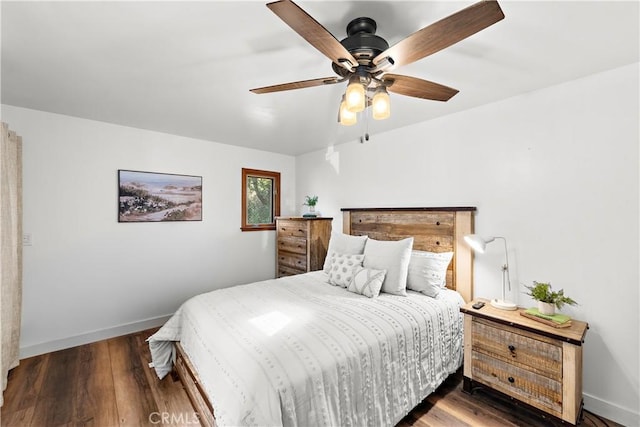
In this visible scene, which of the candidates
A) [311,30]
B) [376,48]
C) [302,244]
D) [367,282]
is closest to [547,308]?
[367,282]

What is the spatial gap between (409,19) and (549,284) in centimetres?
216

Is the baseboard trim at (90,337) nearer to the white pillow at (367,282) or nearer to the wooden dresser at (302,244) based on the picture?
the wooden dresser at (302,244)

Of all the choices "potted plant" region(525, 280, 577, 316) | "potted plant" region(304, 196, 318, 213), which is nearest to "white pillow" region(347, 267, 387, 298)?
"potted plant" region(525, 280, 577, 316)

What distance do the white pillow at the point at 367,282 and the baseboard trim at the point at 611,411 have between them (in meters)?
1.63

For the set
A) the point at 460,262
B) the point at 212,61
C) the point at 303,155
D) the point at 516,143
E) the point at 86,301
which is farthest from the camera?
the point at 303,155

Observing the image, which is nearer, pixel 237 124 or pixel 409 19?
pixel 409 19

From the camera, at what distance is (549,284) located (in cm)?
215

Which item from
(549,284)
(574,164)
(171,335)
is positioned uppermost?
(574,164)

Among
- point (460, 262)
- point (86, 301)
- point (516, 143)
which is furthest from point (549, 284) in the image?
point (86, 301)

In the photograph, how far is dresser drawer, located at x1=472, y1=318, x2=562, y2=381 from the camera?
1.77 m

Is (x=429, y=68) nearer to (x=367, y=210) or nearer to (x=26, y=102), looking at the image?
(x=367, y=210)

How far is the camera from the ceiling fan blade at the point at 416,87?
152 cm

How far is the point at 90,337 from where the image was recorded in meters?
2.94

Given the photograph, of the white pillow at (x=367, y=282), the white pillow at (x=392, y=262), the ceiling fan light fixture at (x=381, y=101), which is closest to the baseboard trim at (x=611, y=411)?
the white pillow at (x=392, y=262)
